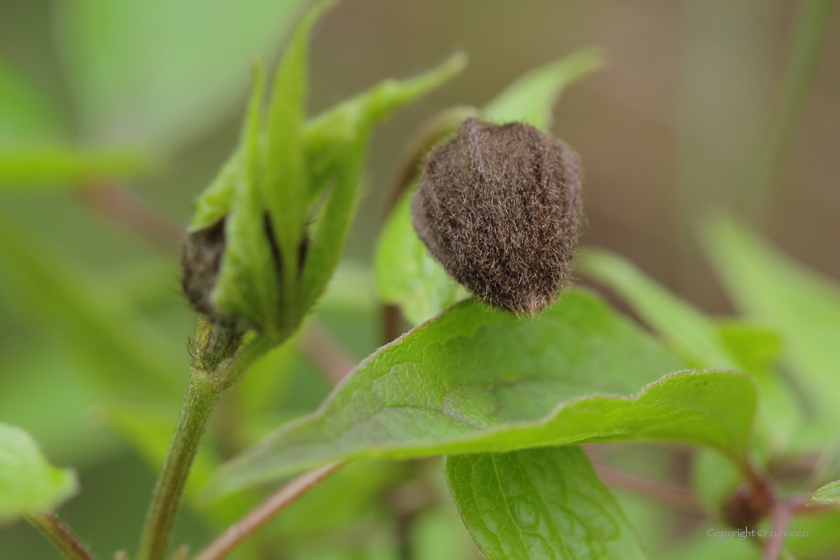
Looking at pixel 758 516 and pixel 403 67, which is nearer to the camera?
pixel 758 516

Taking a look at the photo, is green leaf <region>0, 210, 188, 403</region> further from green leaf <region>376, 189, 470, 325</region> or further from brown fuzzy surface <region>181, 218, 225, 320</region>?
brown fuzzy surface <region>181, 218, 225, 320</region>

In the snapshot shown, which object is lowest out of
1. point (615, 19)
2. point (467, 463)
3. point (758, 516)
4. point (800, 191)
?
point (800, 191)

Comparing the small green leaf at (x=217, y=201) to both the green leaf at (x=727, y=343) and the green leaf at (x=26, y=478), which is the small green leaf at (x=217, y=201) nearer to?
the green leaf at (x=26, y=478)

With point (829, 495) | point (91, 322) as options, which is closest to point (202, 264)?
point (829, 495)

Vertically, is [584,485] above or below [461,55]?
below

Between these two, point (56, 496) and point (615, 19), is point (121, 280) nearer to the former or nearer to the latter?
point (56, 496)

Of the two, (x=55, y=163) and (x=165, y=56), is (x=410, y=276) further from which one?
(x=165, y=56)

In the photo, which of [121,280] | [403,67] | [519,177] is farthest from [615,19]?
[519,177]
